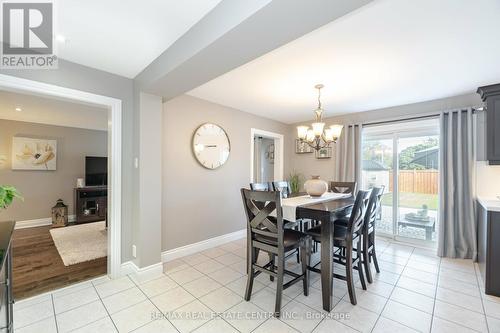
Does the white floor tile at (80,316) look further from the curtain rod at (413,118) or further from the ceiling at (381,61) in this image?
Answer: the curtain rod at (413,118)

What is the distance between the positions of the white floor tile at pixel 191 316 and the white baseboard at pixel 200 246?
1.12m

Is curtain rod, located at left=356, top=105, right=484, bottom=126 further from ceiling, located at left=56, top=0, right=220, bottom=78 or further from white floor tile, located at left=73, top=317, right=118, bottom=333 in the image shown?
white floor tile, located at left=73, top=317, right=118, bottom=333

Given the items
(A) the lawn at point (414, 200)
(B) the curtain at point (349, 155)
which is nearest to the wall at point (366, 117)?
(B) the curtain at point (349, 155)

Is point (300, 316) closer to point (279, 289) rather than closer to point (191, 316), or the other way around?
point (279, 289)

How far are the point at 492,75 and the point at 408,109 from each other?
116 cm

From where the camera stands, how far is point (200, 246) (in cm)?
337

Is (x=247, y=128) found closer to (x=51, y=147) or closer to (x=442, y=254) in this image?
(x=442, y=254)

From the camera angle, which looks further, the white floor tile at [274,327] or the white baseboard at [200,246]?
the white baseboard at [200,246]

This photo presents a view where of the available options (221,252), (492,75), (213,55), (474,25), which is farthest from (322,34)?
(221,252)

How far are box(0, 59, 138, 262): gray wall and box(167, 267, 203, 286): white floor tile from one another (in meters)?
0.61

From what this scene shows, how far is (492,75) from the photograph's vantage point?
8.21ft

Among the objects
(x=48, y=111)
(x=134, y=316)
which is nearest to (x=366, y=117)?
(x=134, y=316)

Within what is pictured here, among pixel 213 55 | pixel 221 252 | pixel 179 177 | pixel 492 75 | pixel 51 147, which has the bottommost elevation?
pixel 221 252

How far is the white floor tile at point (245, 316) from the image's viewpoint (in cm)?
175
